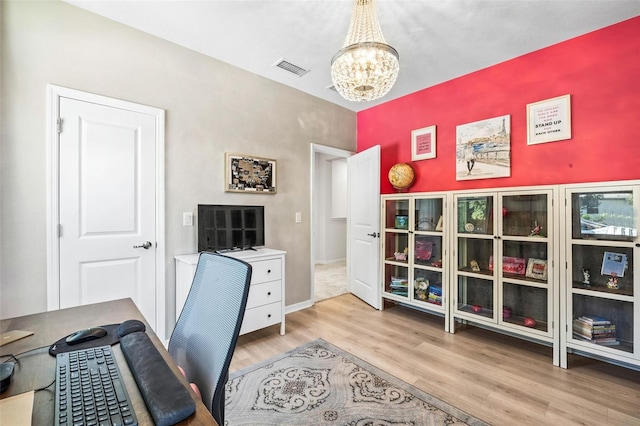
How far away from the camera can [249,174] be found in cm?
308

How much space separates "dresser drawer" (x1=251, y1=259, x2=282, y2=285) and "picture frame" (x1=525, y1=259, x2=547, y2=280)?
220cm

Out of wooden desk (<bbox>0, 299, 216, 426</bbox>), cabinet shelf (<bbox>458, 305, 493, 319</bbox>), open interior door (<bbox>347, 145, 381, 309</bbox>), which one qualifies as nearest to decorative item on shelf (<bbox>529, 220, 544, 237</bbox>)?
cabinet shelf (<bbox>458, 305, 493, 319</bbox>)

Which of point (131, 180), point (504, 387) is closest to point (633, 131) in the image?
point (504, 387)

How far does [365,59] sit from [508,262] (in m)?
2.14

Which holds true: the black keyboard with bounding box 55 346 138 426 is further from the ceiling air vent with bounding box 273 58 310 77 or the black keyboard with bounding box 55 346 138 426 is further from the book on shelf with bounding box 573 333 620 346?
the book on shelf with bounding box 573 333 620 346

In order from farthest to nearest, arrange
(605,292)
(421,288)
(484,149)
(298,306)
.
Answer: (298,306)
(421,288)
(484,149)
(605,292)

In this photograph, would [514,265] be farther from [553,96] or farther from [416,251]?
[553,96]

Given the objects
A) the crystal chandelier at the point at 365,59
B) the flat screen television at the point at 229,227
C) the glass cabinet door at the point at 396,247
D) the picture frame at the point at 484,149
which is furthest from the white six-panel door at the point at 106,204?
the picture frame at the point at 484,149

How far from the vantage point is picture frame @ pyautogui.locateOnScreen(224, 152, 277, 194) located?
2.93 m

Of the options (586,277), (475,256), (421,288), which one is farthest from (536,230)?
(421,288)

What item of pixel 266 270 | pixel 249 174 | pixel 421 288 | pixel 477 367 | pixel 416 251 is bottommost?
pixel 477 367

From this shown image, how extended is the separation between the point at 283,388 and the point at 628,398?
223 cm

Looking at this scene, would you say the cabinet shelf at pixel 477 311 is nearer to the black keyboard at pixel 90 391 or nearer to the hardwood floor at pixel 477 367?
the hardwood floor at pixel 477 367

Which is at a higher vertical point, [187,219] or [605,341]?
[187,219]
